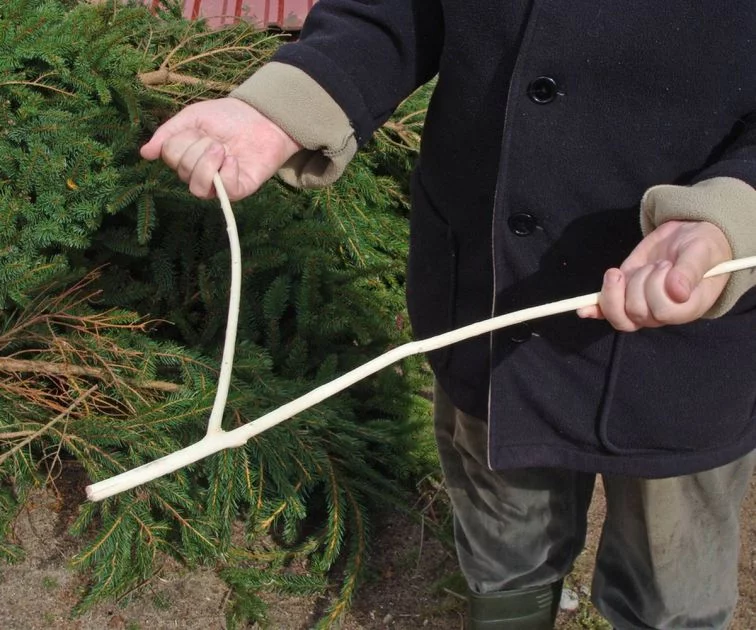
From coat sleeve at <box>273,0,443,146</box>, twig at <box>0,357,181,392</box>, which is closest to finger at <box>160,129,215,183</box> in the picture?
coat sleeve at <box>273,0,443,146</box>

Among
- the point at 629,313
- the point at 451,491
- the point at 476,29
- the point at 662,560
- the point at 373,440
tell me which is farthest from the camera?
the point at 373,440

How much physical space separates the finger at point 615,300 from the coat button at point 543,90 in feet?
0.99

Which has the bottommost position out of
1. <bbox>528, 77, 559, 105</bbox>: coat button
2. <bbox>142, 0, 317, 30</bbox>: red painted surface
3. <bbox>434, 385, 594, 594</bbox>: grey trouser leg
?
<bbox>434, 385, 594, 594</bbox>: grey trouser leg

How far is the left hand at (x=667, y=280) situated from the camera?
31.6 inches

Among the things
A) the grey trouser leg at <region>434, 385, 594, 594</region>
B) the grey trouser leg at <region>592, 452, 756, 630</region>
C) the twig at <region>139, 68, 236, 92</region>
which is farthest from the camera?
the twig at <region>139, 68, 236, 92</region>

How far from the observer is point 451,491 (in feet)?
4.99

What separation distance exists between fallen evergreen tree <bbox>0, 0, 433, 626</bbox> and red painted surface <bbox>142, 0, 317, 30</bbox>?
41.0 inches

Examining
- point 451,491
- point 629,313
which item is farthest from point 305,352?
point 629,313

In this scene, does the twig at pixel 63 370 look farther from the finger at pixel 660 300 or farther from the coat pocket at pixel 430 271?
the finger at pixel 660 300

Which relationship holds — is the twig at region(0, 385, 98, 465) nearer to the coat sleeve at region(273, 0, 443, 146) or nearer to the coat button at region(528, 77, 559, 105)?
the coat sleeve at region(273, 0, 443, 146)

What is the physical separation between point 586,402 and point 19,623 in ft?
4.08

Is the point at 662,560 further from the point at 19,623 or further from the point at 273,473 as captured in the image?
the point at 19,623

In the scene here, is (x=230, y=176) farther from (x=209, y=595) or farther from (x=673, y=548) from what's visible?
(x=209, y=595)

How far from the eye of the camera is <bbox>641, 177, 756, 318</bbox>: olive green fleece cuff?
2.84 feet
